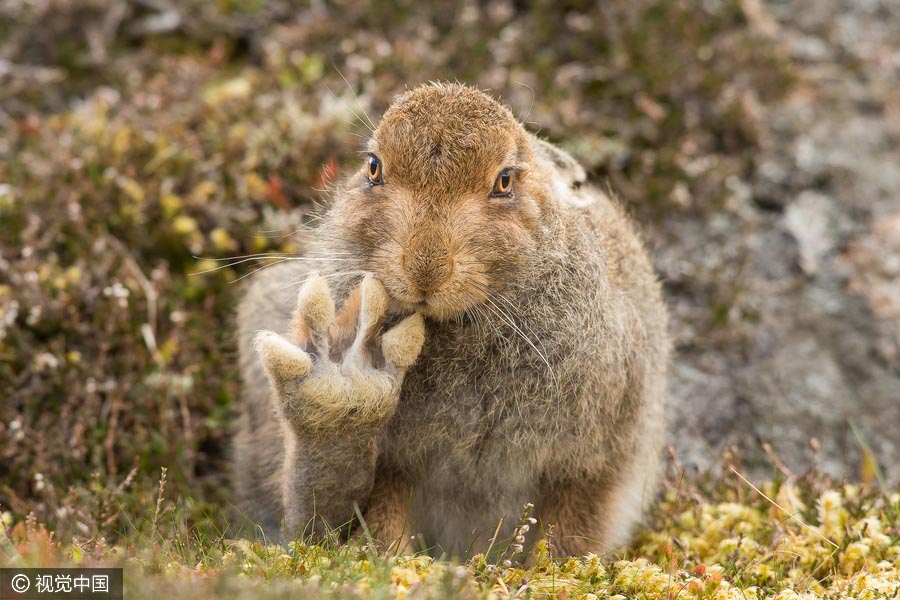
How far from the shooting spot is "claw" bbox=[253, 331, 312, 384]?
13.2ft

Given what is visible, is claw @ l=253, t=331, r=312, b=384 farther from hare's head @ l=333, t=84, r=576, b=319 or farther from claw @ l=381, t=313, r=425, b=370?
hare's head @ l=333, t=84, r=576, b=319

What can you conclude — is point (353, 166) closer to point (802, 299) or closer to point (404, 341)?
point (404, 341)

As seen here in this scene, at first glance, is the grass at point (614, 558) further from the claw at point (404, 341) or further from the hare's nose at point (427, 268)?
the hare's nose at point (427, 268)

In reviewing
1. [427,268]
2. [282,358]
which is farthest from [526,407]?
[282,358]

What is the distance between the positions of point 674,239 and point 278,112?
10.7 feet

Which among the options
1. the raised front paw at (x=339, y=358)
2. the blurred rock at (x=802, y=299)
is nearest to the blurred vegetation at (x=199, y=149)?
the blurred rock at (x=802, y=299)

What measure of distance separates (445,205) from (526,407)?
3.47 ft

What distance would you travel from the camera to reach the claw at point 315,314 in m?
4.22

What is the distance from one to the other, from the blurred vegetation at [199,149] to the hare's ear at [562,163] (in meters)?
0.45

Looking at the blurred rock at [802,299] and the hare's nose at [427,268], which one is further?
the blurred rock at [802,299]

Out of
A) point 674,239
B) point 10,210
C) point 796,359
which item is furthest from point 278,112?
point 796,359

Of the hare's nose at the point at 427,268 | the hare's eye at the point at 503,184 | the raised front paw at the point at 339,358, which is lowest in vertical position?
the raised front paw at the point at 339,358

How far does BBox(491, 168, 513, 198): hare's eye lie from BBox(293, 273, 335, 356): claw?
0.84 meters

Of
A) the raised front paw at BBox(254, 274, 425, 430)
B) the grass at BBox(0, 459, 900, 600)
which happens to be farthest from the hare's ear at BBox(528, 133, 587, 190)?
the grass at BBox(0, 459, 900, 600)
